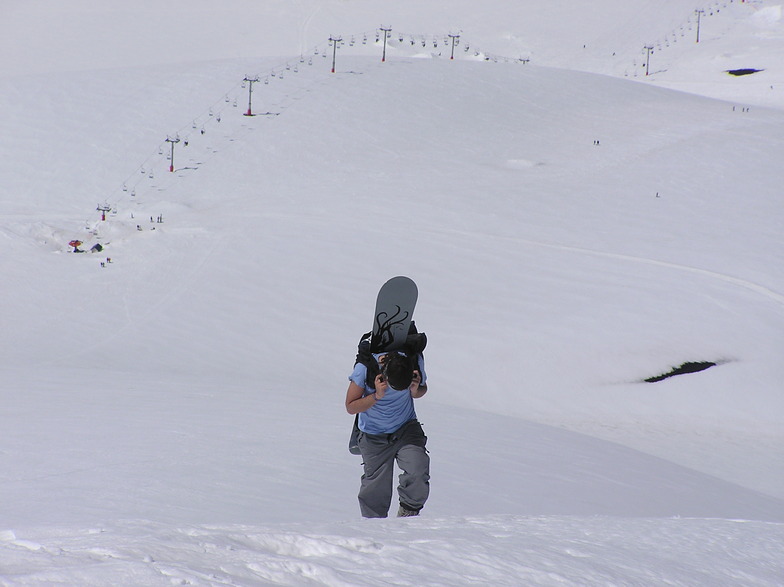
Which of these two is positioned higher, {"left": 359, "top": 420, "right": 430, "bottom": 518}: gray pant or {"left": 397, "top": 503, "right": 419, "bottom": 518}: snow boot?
{"left": 359, "top": 420, "right": 430, "bottom": 518}: gray pant

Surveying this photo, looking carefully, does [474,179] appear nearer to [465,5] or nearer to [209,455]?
[209,455]

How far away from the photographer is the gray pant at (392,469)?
5.30 meters

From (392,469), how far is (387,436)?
8.7 inches

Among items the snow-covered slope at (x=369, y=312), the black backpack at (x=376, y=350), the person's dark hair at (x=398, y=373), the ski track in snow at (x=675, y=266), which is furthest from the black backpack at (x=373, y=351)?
the ski track in snow at (x=675, y=266)

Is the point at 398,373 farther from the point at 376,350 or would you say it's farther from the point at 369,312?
the point at 369,312

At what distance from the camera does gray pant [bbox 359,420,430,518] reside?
17.4 ft

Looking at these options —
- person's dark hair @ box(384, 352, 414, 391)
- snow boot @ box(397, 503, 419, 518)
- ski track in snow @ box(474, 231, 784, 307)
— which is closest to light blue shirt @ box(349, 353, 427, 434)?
person's dark hair @ box(384, 352, 414, 391)

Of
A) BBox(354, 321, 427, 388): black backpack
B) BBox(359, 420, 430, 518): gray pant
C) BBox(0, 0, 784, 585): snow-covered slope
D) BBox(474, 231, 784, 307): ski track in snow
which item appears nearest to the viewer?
BBox(0, 0, 784, 585): snow-covered slope

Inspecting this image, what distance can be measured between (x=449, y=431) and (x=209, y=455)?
363cm

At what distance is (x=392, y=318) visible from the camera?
5395 millimetres

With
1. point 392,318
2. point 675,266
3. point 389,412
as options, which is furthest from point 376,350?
point 675,266

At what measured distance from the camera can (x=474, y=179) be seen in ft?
86.3

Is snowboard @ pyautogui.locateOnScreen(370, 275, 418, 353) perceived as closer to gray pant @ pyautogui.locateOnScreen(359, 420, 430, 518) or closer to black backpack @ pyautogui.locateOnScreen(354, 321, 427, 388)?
black backpack @ pyautogui.locateOnScreen(354, 321, 427, 388)

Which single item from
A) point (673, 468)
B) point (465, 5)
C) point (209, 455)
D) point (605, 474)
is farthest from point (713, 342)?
point (465, 5)
